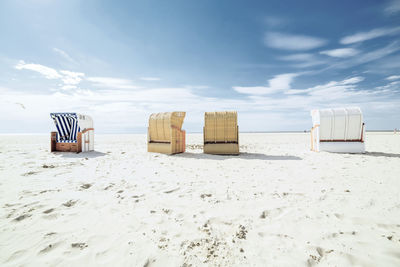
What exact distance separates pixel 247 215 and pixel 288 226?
633mm

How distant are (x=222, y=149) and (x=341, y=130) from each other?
21.8ft

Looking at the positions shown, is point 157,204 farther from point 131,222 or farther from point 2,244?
point 2,244

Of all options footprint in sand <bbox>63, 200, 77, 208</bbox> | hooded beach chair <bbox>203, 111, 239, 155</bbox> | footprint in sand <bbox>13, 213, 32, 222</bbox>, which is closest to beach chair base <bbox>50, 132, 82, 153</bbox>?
hooded beach chair <bbox>203, 111, 239, 155</bbox>

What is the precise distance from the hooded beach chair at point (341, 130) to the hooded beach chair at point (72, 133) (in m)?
13.6

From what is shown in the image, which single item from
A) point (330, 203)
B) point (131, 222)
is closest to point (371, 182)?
point (330, 203)

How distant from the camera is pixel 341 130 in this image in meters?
10.6

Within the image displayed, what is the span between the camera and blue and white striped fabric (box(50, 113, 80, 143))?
449 inches

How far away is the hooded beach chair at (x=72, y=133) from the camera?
1127 centimetres

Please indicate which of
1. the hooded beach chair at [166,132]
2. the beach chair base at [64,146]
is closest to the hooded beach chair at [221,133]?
the hooded beach chair at [166,132]

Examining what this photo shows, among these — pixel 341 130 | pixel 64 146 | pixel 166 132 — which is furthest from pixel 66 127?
pixel 341 130

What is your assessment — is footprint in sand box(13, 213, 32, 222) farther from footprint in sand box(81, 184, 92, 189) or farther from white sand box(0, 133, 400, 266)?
footprint in sand box(81, 184, 92, 189)

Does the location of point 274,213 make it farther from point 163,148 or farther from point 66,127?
point 66,127

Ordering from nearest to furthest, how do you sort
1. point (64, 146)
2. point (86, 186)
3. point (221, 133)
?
point (86, 186) < point (221, 133) < point (64, 146)

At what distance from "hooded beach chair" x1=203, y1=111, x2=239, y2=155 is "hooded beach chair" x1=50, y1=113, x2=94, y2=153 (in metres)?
7.29
